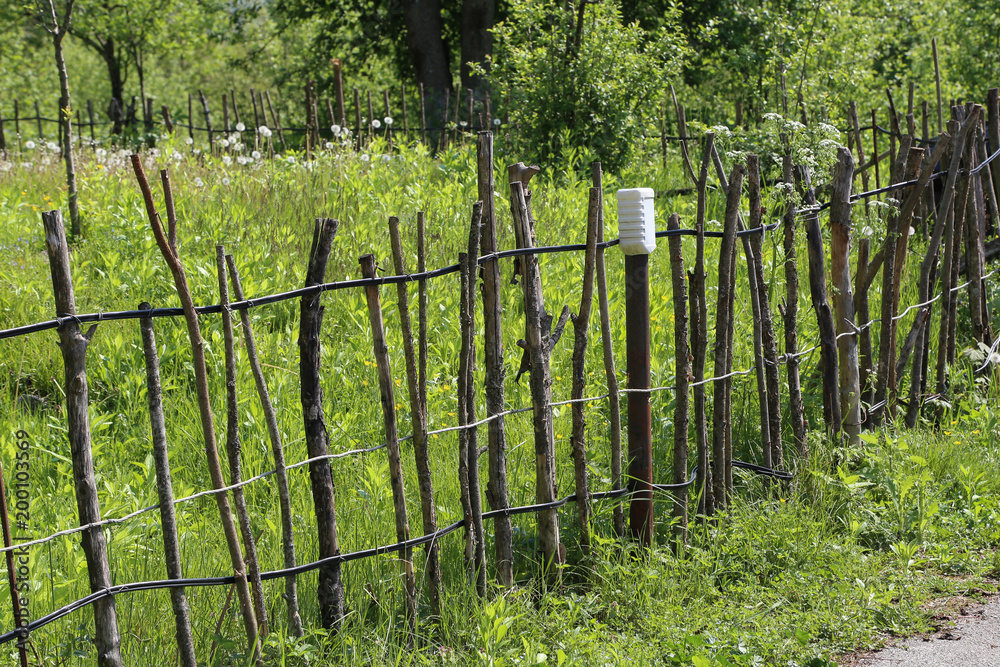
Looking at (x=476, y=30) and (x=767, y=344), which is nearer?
(x=767, y=344)

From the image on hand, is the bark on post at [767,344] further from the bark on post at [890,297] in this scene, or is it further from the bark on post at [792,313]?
the bark on post at [890,297]

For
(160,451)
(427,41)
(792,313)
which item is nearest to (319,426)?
(160,451)

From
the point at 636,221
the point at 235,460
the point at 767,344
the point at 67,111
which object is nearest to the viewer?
the point at 235,460

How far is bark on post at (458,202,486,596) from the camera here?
8.66 ft

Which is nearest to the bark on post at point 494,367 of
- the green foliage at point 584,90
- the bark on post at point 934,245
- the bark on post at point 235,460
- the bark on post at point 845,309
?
the bark on post at point 235,460

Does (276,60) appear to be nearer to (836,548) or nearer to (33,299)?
(33,299)

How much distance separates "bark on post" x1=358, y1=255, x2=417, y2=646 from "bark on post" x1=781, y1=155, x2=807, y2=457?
6.14 ft

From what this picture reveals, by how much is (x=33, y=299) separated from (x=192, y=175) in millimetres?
2800

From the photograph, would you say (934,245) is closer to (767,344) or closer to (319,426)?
(767,344)

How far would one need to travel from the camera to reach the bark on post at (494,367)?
107 inches

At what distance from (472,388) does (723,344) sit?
1.14 metres

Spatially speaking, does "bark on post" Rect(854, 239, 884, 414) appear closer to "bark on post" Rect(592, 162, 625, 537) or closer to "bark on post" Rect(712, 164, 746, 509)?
"bark on post" Rect(712, 164, 746, 509)

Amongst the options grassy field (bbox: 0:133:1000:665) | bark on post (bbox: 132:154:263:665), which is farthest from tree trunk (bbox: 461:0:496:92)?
bark on post (bbox: 132:154:263:665)

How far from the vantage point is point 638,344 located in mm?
3121
